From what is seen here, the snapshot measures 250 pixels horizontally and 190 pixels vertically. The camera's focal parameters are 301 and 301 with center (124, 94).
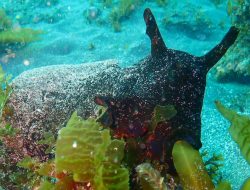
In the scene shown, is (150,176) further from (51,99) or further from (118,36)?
(118,36)

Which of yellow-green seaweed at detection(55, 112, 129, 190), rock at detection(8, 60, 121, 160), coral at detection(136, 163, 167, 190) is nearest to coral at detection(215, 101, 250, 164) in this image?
coral at detection(136, 163, 167, 190)

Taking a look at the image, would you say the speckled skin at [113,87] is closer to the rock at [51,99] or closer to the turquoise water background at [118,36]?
the rock at [51,99]

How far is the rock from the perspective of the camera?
254 centimetres

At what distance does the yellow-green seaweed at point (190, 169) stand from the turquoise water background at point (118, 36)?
242 centimetres

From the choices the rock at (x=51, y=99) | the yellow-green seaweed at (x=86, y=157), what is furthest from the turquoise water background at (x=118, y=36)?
the yellow-green seaweed at (x=86, y=157)

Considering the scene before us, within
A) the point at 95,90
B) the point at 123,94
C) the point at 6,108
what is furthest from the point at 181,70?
the point at 6,108

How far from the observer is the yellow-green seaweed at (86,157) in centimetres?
160

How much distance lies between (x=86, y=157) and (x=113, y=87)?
88 centimetres

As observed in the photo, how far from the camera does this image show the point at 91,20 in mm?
8898

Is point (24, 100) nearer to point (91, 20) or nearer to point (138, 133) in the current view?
point (138, 133)

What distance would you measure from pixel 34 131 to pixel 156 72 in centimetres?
115

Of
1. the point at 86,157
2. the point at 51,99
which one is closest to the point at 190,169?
the point at 86,157

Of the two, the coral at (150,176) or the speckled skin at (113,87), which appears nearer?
the coral at (150,176)

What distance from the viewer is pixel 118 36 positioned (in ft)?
26.6
